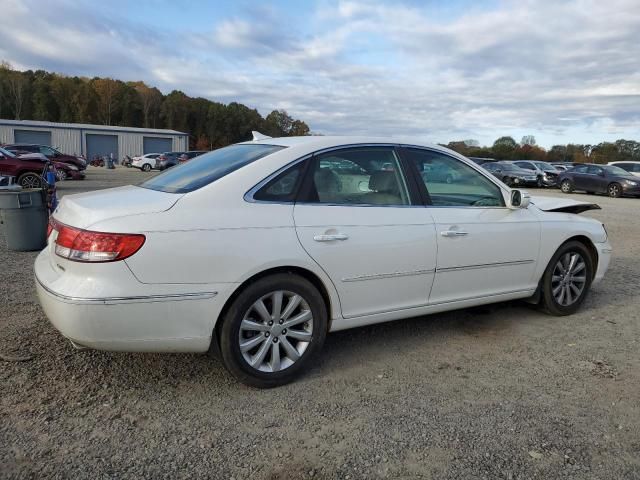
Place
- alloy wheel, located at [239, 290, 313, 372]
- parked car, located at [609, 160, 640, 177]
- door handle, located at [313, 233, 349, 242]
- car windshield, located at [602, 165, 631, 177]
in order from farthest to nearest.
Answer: parked car, located at [609, 160, 640, 177]
car windshield, located at [602, 165, 631, 177]
door handle, located at [313, 233, 349, 242]
alloy wheel, located at [239, 290, 313, 372]

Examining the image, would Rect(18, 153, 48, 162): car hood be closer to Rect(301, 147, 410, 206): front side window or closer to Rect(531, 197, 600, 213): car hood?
Rect(301, 147, 410, 206): front side window

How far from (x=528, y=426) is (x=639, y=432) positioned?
24.9 inches

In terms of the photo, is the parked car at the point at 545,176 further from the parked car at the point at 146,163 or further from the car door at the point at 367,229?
the parked car at the point at 146,163

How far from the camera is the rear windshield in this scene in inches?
134

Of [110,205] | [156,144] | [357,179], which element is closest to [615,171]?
[357,179]

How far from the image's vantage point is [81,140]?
176 feet

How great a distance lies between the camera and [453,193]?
4.31 metres

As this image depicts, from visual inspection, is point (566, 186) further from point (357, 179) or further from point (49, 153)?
point (49, 153)

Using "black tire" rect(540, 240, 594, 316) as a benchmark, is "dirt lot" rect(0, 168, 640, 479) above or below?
below

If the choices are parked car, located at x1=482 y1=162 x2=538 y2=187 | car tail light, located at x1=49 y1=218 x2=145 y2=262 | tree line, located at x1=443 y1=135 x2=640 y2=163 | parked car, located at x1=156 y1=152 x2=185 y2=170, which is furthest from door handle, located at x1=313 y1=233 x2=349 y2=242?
tree line, located at x1=443 y1=135 x2=640 y2=163

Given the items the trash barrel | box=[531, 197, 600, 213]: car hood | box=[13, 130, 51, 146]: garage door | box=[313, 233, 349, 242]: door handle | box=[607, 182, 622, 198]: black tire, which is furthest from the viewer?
box=[13, 130, 51, 146]: garage door

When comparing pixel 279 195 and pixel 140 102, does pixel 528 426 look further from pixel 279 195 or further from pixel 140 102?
pixel 140 102

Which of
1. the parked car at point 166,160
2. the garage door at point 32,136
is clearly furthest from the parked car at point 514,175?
the garage door at point 32,136

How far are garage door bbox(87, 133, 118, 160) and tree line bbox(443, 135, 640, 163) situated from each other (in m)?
38.2
